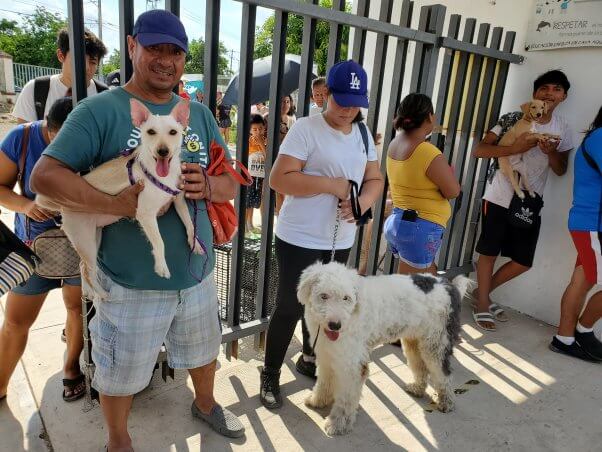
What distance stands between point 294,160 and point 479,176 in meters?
3.08

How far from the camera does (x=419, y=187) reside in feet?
10.7

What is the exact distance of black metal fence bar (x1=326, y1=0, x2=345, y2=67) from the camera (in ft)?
10.0

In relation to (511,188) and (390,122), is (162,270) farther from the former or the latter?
(511,188)

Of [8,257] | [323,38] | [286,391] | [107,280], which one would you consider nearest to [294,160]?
[107,280]

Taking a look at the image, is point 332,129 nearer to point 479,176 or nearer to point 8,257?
point 8,257

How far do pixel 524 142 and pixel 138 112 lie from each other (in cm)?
353

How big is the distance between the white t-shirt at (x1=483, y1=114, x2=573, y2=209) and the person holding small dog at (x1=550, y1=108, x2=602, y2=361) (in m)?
0.43

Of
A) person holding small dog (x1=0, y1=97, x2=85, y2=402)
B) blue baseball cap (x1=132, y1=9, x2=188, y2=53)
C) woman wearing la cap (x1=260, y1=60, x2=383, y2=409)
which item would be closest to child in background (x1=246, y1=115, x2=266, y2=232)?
woman wearing la cap (x1=260, y1=60, x2=383, y2=409)

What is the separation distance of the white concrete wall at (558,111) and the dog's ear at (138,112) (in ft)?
13.5

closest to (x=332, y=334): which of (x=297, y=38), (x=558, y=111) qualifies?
(x=558, y=111)

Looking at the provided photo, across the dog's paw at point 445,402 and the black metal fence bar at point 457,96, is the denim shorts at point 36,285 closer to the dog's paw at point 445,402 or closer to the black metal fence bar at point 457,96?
the dog's paw at point 445,402

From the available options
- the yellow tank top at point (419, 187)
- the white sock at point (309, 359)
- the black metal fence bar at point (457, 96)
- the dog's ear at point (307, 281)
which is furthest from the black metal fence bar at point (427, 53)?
the white sock at point (309, 359)

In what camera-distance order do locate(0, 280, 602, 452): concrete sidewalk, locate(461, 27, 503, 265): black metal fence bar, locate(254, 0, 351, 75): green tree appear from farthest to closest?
locate(254, 0, 351, 75): green tree
locate(461, 27, 503, 265): black metal fence bar
locate(0, 280, 602, 452): concrete sidewalk

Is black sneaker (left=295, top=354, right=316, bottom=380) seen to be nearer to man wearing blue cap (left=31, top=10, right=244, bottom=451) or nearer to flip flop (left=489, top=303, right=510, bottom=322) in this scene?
man wearing blue cap (left=31, top=10, right=244, bottom=451)
